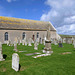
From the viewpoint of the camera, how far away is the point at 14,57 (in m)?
6.71

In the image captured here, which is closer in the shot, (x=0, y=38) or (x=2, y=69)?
(x=2, y=69)

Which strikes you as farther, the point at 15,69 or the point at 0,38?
the point at 0,38

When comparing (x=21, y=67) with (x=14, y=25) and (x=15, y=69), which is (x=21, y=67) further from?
(x=14, y=25)

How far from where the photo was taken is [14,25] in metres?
26.3

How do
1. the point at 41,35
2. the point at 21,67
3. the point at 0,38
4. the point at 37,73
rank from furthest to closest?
the point at 41,35, the point at 0,38, the point at 21,67, the point at 37,73

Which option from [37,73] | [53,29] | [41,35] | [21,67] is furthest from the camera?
[53,29]

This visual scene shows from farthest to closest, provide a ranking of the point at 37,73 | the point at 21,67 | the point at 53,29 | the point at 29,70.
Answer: the point at 53,29 → the point at 21,67 → the point at 29,70 → the point at 37,73

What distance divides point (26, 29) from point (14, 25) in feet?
13.3

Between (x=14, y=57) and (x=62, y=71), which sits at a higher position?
(x=14, y=57)

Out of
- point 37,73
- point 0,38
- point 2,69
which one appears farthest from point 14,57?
Result: point 0,38

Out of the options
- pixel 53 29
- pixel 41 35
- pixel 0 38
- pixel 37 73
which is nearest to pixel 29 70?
pixel 37 73

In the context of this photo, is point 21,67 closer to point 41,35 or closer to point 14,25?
point 14,25

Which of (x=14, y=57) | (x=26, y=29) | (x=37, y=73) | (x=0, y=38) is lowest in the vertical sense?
(x=37, y=73)

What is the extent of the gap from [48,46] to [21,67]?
6277mm
